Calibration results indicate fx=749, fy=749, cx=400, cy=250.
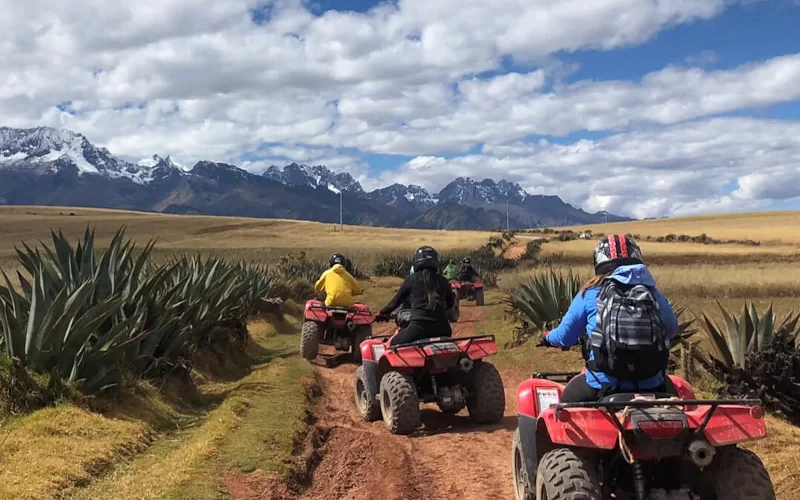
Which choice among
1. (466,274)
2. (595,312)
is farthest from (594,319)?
(466,274)

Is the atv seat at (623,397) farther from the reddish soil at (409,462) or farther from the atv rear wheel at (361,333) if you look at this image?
the atv rear wheel at (361,333)

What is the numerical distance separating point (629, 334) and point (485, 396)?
3.78 m

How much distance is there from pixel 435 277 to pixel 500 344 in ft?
21.9

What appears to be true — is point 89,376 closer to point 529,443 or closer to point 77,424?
point 77,424

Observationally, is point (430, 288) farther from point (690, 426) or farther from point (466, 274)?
point (466, 274)

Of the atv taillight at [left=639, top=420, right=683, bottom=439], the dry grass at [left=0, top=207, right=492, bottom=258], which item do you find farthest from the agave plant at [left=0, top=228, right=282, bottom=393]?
the dry grass at [left=0, top=207, right=492, bottom=258]

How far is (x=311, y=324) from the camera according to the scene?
12664mm

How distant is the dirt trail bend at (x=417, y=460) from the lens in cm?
577

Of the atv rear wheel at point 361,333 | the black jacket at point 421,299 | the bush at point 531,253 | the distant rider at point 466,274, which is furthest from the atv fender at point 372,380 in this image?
the bush at point 531,253

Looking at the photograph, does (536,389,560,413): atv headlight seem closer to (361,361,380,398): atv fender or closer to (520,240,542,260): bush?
(361,361,380,398): atv fender

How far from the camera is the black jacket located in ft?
26.3

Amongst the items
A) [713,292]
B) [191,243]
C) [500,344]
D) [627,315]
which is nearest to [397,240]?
[191,243]

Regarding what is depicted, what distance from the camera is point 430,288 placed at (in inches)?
314

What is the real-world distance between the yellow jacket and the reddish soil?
4.00m
